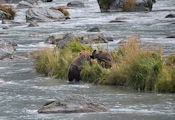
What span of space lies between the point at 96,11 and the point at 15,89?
3157 cm

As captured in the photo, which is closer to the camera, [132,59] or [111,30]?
[132,59]

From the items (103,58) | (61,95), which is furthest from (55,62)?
(61,95)

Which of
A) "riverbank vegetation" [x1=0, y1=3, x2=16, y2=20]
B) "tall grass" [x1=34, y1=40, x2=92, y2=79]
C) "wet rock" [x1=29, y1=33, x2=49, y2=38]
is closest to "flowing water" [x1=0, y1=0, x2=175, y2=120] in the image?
"tall grass" [x1=34, y1=40, x2=92, y2=79]

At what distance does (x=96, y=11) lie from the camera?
153 feet

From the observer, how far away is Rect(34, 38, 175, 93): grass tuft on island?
571 inches

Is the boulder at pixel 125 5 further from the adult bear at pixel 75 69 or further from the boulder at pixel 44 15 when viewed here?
the adult bear at pixel 75 69

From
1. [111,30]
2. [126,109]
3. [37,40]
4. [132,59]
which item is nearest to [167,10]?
[111,30]

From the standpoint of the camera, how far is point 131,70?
15047 millimetres

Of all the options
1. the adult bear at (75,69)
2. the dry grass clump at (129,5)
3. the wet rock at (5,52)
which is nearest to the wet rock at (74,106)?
the adult bear at (75,69)

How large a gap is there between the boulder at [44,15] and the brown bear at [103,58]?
2347 centimetres

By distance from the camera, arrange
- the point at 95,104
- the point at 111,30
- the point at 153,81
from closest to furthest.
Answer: the point at 95,104, the point at 153,81, the point at 111,30

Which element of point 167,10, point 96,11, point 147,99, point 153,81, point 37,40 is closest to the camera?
point 147,99

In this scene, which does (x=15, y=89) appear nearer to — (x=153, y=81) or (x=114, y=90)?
(x=114, y=90)

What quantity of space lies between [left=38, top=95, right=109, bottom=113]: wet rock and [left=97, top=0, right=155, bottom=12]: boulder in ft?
Answer: 108
